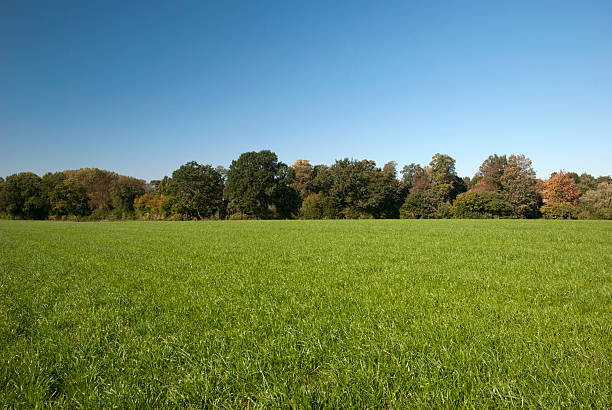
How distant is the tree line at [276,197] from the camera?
171 ft

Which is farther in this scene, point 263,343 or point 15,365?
point 263,343

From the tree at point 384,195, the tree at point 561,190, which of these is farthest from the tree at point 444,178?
the tree at point 561,190

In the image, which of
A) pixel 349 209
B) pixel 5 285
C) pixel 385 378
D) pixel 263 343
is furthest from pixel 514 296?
pixel 349 209

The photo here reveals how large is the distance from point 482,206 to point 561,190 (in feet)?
73.9

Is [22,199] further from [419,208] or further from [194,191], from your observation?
[419,208]

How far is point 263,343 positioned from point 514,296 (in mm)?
4086

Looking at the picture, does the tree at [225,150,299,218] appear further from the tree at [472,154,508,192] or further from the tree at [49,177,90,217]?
the tree at [472,154,508,192]

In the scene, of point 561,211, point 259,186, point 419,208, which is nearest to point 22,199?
point 259,186

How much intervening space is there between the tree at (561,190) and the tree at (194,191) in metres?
69.6

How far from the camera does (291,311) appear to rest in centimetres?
375

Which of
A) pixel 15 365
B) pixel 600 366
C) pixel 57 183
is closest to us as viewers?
pixel 600 366

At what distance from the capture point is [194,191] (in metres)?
53.7

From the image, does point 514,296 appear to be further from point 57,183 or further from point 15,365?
point 57,183

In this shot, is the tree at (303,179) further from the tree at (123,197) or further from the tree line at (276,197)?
the tree at (123,197)
